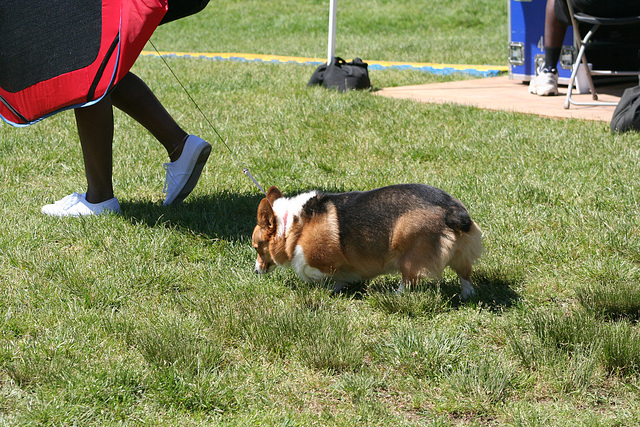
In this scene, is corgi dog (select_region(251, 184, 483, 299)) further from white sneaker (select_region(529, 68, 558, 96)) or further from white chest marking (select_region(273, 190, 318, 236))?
white sneaker (select_region(529, 68, 558, 96))

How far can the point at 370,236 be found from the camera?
295 centimetres

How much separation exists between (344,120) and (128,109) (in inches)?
96.6

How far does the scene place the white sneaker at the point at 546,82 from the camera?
7258 mm

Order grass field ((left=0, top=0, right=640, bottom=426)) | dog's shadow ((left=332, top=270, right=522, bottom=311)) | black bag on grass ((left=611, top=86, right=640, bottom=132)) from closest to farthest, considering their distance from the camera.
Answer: grass field ((left=0, top=0, right=640, bottom=426)) < dog's shadow ((left=332, top=270, right=522, bottom=311)) < black bag on grass ((left=611, top=86, right=640, bottom=132))

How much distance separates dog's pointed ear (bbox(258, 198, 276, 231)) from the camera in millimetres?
3070

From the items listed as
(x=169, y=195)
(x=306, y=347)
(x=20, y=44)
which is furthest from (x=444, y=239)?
(x=20, y=44)

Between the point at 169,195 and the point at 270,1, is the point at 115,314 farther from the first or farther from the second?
the point at 270,1

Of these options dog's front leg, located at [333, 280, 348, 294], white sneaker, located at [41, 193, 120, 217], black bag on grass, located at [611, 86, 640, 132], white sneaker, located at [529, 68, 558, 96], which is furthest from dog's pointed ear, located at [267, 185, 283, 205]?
white sneaker, located at [529, 68, 558, 96]

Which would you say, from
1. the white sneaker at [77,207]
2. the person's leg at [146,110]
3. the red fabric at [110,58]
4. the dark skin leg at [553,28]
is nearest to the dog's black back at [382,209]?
the red fabric at [110,58]

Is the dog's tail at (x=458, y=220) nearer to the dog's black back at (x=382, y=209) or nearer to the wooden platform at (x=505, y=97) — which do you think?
the dog's black back at (x=382, y=209)

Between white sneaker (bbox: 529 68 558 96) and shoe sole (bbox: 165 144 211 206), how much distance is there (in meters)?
4.50

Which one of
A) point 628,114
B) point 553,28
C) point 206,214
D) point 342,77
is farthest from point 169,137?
point 553,28

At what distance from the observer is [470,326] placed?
2707 millimetres

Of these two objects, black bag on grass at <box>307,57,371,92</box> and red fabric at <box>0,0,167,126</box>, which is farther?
black bag on grass at <box>307,57,371,92</box>
